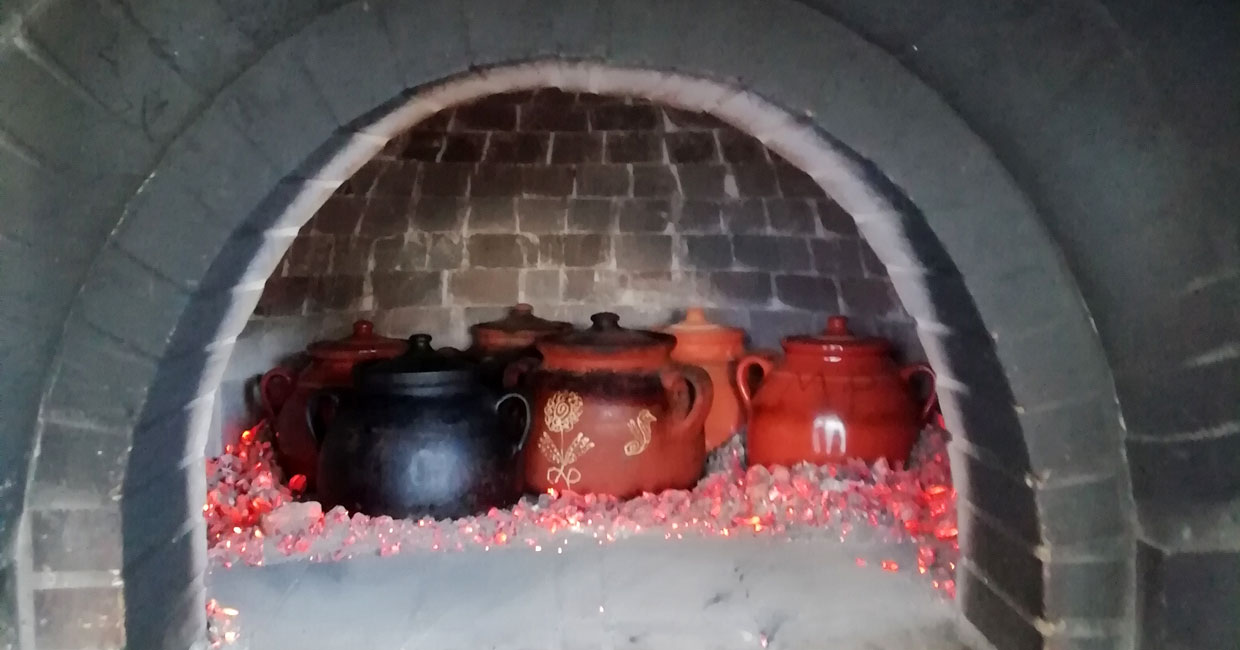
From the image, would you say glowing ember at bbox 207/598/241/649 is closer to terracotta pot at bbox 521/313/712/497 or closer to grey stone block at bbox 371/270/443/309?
terracotta pot at bbox 521/313/712/497

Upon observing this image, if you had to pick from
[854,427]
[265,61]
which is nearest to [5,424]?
[265,61]

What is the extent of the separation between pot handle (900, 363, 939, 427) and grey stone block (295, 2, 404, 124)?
114 centimetres

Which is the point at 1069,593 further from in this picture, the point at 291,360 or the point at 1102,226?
the point at 291,360

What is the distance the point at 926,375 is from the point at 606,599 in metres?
0.84

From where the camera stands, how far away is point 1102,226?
909 mm

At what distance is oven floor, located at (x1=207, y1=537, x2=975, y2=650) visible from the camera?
3.81 feet

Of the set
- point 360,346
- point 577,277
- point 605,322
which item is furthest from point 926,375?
point 360,346

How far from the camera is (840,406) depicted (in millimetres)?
1692

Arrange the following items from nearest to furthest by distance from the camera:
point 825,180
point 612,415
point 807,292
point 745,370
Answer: point 825,180 → point 612,415 → point 745,370 → point 807,292

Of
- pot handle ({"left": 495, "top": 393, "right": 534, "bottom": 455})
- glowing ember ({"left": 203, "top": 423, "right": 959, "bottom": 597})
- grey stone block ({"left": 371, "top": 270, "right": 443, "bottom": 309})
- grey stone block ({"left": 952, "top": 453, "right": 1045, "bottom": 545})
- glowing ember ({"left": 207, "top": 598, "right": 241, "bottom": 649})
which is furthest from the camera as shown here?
grey stone block ({"left": 371, "top": 270, "right": 443, "bottom": 309})

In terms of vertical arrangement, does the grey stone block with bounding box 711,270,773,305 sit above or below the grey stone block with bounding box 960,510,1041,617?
above

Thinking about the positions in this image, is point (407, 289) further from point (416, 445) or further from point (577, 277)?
point (416, 445)

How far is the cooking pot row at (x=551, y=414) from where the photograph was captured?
153cm

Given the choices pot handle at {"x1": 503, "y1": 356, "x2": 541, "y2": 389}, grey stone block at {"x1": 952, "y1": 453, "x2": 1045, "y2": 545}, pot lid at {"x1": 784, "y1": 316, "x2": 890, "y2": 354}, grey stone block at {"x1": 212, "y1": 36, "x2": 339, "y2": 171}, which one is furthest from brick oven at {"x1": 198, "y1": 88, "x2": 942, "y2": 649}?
grey stone block at {"x1": 212, "y1": 36, "x2": 339, "y2": 171}
